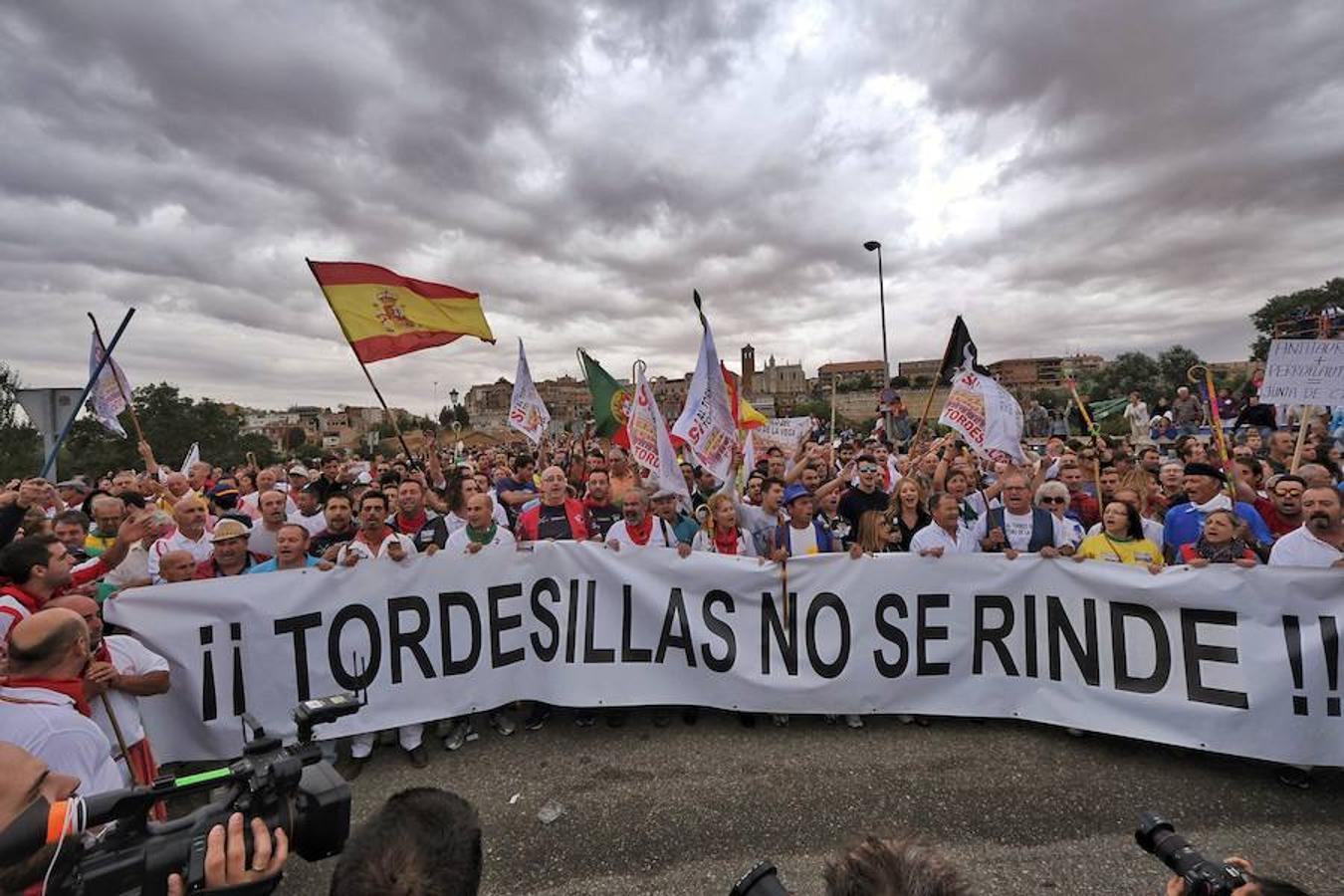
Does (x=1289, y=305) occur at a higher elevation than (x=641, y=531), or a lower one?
higher

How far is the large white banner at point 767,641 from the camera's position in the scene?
146 inches

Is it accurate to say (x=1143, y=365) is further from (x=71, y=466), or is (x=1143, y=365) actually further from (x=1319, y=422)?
(x=71, y=466)

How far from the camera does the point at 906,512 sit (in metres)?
5.45

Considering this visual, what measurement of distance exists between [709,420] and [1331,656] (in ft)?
14.2

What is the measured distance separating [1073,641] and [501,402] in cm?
13785

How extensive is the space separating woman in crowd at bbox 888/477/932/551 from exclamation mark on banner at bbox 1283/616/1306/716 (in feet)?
7.47

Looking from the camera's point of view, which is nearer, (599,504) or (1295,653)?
(1295,653)

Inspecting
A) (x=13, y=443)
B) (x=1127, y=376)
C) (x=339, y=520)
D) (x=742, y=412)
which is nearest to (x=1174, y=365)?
(x=1127, y=376)

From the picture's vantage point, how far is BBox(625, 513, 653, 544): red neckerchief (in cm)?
511

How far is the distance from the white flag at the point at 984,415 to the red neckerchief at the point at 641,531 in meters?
3.02

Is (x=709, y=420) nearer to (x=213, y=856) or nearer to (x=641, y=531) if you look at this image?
(x=641, y=531)

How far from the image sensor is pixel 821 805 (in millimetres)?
3484

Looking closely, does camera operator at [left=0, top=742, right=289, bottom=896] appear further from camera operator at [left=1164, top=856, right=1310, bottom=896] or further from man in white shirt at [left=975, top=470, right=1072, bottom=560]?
man in white shirt at [left=975, top=470, right=1072, bottom=560]

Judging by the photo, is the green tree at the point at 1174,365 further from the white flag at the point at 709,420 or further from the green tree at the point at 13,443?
the green tree at the point at 13,443
